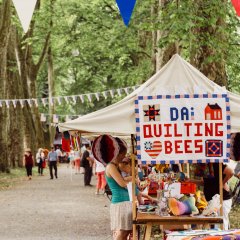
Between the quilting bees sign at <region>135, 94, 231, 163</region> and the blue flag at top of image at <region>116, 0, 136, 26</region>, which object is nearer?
the quilting bees sign at <region>135, 94, 231, 163</region>

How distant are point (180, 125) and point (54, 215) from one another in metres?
10.1

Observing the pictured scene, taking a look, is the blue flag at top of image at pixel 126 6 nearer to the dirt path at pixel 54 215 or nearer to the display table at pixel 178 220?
the display table at pixel 178 220

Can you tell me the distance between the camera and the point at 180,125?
8.64 metres

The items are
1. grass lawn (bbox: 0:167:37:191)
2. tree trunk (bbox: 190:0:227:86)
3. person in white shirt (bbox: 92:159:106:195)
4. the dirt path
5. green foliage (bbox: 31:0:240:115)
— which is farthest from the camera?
grass lawn (bbox: 0:167:37:191)

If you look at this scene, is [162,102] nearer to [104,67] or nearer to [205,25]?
[205,25]

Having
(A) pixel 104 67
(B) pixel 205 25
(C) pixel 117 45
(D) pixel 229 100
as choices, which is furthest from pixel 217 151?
(A) pixel 104 67

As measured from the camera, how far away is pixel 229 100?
863 centimetres

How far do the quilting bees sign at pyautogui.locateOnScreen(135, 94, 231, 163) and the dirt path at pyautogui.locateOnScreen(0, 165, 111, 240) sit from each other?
5.28m

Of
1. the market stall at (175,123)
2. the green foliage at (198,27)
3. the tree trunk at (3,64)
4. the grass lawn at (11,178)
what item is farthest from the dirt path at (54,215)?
the tree trunk at (3,64)

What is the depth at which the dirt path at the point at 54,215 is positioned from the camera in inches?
568

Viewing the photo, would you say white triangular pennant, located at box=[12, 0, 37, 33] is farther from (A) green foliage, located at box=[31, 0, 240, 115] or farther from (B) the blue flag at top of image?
(A) green foliage, located at box=[31, 0, 240, 115]

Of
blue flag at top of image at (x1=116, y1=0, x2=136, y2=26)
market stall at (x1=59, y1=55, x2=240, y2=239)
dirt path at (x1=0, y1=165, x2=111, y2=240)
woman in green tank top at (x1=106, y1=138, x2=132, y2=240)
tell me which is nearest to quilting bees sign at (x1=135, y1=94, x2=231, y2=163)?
market stall at (x1=59, y1=55, x2=240, y2=239)

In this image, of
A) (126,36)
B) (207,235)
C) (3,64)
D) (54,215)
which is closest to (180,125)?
(207,235)

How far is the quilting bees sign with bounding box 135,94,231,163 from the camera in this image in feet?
28.3
